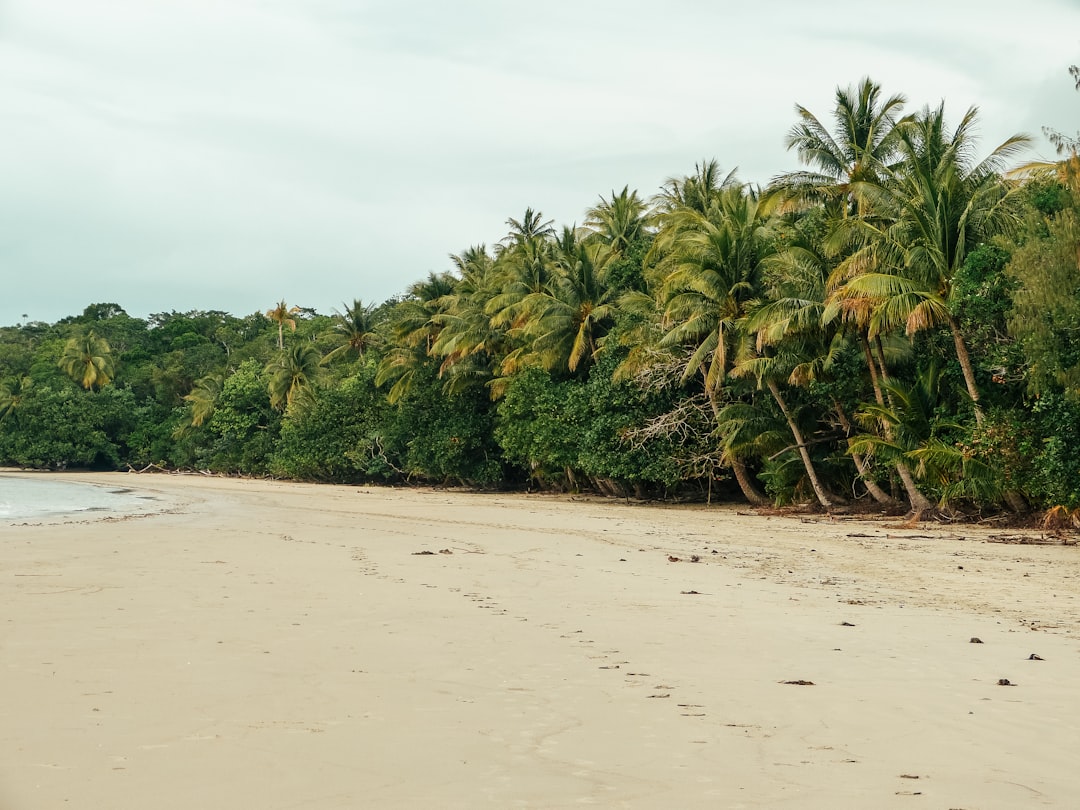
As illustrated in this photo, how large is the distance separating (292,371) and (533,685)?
50953 millimetres

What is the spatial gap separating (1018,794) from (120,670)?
4959 millimetres

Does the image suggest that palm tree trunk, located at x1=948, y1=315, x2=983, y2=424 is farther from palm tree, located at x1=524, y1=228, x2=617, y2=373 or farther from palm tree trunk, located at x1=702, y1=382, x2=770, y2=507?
palm tree, located at x1=524, y1=228, x2=617, y2=373

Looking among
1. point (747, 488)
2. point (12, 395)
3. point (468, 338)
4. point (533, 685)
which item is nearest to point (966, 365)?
point (747, 488)

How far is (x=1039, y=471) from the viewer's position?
58.4 ft

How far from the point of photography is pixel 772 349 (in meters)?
25.5

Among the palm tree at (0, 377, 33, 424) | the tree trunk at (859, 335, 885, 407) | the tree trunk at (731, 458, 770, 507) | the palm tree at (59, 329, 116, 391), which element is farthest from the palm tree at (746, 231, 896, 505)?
the palm tree at (0, 377, 33, 424)

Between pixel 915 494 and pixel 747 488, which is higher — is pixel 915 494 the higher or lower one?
the higher one

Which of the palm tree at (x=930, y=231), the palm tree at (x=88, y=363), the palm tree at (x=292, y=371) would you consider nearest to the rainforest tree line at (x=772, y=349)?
the palm tree at (x=930, y=231)

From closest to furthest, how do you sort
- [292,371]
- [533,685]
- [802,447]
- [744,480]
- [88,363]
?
[533,685], [802,447], [744,480], [292,371], [88,363]

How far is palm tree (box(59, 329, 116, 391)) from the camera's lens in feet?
236

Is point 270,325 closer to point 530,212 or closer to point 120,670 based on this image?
point 530,212

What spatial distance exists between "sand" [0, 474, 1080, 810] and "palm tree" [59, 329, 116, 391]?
64491 millimetres

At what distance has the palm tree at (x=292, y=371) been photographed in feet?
179

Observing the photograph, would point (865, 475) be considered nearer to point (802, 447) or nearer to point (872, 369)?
point (802, 447)
